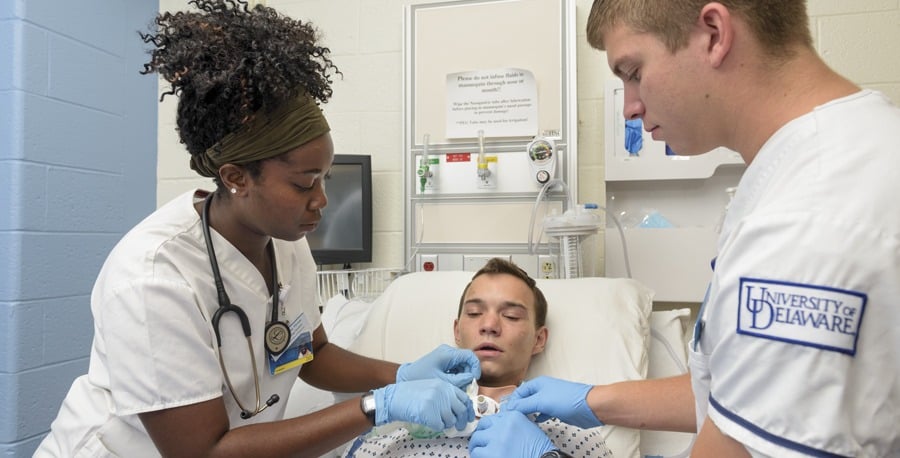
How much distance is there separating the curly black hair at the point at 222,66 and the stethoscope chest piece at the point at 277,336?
15.8 inches

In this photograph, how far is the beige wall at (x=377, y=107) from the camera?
2080mm

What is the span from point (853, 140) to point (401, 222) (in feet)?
5.67

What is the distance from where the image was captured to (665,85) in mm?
777

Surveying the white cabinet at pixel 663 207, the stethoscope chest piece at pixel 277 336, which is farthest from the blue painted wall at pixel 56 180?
the white cabinet at pixel 663 207

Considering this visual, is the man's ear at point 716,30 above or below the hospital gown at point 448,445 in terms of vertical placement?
above

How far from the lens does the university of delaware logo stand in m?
0.55

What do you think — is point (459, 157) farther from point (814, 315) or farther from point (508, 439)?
point (814, 315)

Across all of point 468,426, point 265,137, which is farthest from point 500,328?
point 265,137

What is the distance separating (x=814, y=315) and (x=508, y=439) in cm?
68

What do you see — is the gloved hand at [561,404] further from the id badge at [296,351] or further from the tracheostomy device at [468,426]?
the id badge at [296,351]

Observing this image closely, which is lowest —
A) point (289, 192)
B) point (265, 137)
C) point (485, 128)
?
point (289, 192)

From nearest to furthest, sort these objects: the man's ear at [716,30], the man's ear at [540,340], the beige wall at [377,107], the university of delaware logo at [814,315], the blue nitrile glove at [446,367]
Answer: the university of delaware logo at [814,315]
the man's ear at [716,30]
the blue nitrile glove at [446,367]
the man's ear at [540,340]
the beige wall at [377,107]

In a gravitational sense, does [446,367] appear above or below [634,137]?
below

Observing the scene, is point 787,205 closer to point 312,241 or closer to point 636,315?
point 636,315
